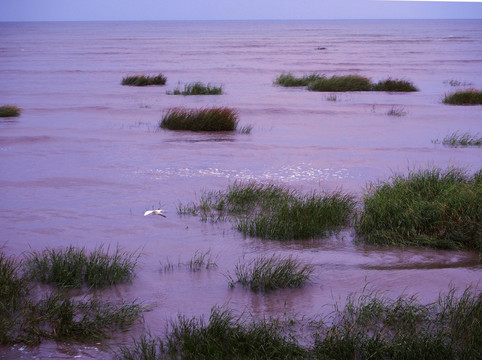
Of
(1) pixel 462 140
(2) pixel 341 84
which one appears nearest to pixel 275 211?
(1) pixel 462 140

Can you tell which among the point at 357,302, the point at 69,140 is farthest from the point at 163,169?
the point at 357,302

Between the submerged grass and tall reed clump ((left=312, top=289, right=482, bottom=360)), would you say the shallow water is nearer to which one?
the submerged grass

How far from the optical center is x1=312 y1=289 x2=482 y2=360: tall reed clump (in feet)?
15.6

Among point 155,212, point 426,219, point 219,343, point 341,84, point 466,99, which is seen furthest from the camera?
point 341,84

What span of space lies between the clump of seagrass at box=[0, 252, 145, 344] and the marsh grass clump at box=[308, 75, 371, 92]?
21697 mm

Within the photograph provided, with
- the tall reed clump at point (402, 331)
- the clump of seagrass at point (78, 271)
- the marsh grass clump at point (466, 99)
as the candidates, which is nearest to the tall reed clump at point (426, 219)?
the tall reed clump at point (402, 331)

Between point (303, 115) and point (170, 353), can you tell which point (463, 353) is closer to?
point (170, 353)

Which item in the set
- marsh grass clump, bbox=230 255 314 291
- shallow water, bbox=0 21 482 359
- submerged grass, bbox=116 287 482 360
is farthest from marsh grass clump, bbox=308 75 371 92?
submerged grass, bbox=116 287 482 360

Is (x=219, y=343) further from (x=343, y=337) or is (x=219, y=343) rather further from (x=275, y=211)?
(x=275, y=211)

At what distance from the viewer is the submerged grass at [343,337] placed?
189 inches

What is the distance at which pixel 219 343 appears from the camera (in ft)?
16.2

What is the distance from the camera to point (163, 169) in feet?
40.2

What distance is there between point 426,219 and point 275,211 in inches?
77.8

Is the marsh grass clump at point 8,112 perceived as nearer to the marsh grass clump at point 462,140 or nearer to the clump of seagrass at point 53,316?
the marsh grass clump at point 462,140
